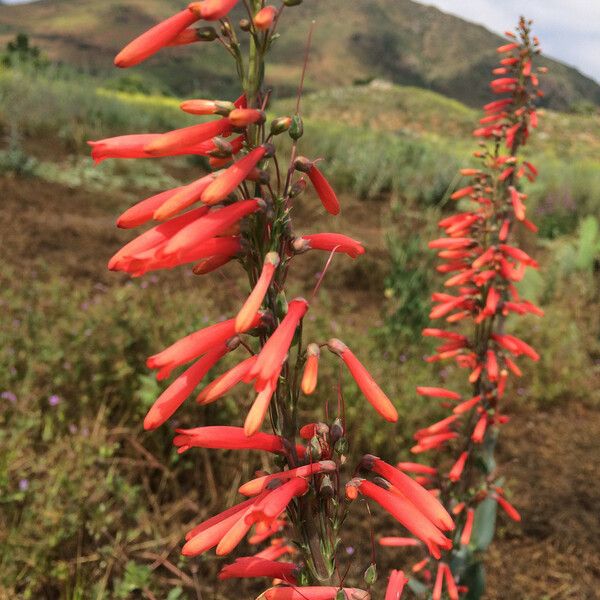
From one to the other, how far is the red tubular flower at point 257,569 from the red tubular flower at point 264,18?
33.5 inches

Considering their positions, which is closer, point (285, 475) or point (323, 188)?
point (285, 475)

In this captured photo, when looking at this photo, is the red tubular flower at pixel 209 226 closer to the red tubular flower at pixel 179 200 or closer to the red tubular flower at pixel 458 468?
the red tubular flower at pixel 179 200

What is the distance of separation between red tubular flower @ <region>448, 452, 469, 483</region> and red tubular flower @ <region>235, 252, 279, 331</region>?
1358 millimetres

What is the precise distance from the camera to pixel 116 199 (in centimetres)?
750

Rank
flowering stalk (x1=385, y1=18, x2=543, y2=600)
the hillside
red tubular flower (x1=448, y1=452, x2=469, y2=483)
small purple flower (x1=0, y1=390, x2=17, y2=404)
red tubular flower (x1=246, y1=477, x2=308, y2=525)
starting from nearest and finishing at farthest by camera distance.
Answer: red tubular flower (x1=246, y1=477, x2=308, y2=525) < red tubular flower (x1=448, y1=452, x2=469, y2=483) < flowering stalk (x1=385, y1=18, x2=543, y2=600) < small purple flower (x1=0, y1=390, x2=17, y2=404) < the hillside

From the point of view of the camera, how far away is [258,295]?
92 centimetres

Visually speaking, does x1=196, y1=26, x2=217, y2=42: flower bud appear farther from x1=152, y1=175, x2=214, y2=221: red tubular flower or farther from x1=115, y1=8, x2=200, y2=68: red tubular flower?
x1=152, y1=175, x2=214, y2=221: red tubular flower

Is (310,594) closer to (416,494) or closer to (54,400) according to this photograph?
(416,494)

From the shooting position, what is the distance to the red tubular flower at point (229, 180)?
2.95 ft

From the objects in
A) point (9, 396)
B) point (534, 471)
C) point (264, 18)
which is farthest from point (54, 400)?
point (534, 471)

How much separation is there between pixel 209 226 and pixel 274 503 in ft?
1.39

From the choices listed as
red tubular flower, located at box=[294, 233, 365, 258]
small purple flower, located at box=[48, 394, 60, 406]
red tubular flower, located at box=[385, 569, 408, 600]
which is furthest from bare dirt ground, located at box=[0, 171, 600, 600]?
small purple flower, located at box=[48, 394, 60, 406]

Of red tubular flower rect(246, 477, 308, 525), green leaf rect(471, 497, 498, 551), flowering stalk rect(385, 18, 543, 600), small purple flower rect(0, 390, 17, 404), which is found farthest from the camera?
small purple flower rect(0, 390, 17, 404)

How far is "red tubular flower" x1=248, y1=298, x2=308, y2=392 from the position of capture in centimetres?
87
